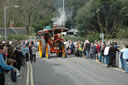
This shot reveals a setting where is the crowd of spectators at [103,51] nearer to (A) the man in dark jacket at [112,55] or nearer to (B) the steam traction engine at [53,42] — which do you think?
(A) the man in dark jacket at [112,55]

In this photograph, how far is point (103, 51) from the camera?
18031 millimetres

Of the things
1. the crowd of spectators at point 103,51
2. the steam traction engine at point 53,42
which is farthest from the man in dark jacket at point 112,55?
the steam traction engine at point 53,42

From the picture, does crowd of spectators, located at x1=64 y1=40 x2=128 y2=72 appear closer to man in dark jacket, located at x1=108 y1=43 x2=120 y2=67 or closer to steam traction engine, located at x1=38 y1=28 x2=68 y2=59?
man in dark jacket, located at x1=108 y1=43 x2=120 y2=67

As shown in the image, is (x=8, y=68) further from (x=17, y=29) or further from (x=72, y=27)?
(x=17, y=29)

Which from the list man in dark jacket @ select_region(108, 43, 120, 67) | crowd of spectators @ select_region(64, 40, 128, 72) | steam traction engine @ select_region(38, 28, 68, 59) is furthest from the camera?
steam traction engine @ select_region(38, 28, 68, 59)

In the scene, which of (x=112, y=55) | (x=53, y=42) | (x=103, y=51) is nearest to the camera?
(x=112, y=55)

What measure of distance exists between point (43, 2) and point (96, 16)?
19.8 metres

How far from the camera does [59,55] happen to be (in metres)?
23.1

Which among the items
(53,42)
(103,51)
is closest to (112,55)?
(103,51)

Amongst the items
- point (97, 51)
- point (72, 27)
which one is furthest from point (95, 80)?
point (72, 27)

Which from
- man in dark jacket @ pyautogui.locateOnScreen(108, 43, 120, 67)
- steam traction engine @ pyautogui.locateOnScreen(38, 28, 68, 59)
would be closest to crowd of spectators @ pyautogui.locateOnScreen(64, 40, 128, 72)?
man in dark jacket @ pyautogui.locateOnScreen(108, 43, 120, 67)

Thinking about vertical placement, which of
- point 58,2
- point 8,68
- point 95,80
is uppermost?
point 58,2

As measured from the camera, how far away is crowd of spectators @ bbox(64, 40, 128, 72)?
14766mm

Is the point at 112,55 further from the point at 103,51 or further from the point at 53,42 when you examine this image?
the point at 53,42
